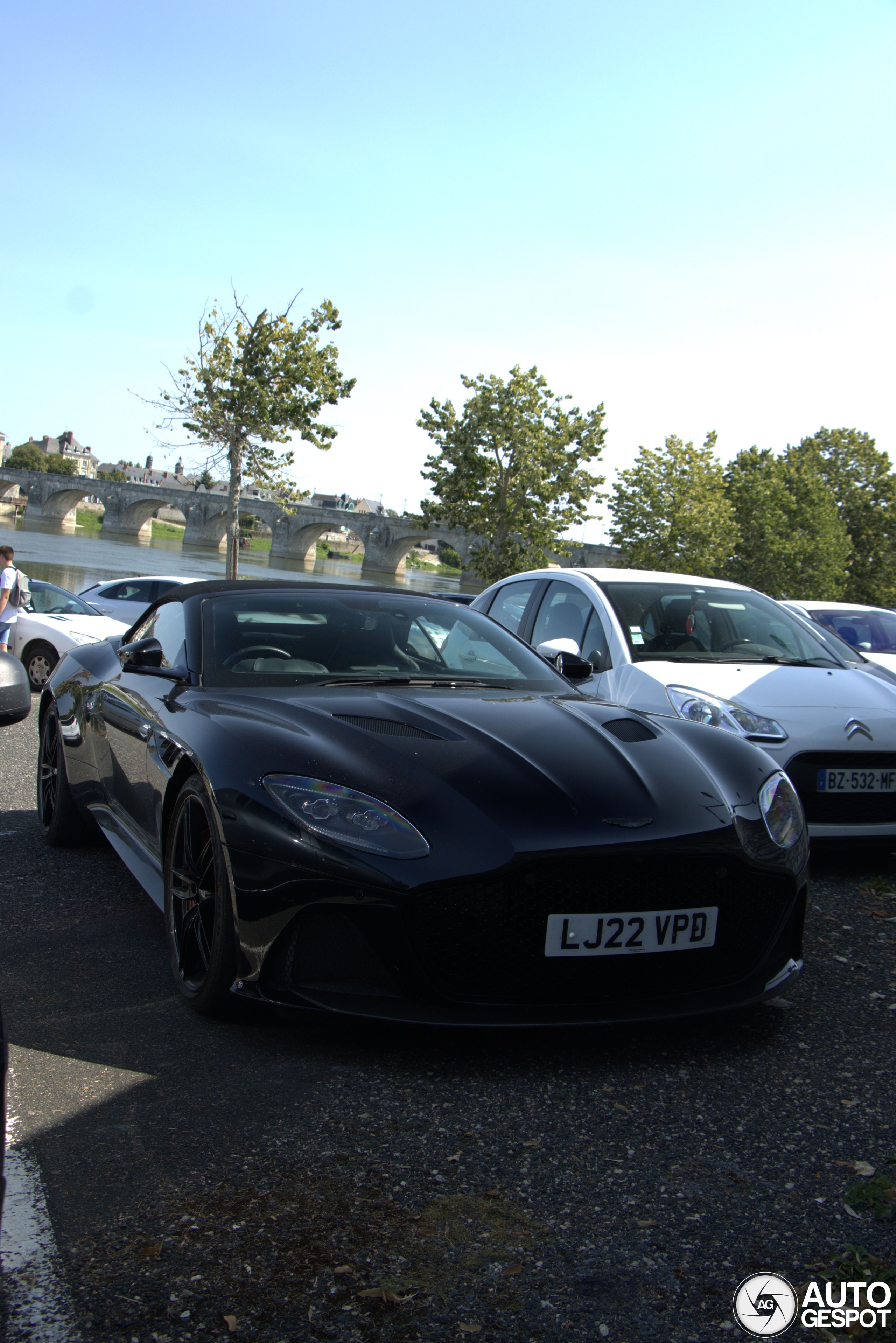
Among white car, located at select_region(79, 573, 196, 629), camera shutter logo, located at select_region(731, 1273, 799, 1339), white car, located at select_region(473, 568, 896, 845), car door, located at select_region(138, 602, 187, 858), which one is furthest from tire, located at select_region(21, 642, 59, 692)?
camera shutter logo, located at select_region(731, 1273, 799, 1339)

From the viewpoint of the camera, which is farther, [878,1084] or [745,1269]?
[878,1084]

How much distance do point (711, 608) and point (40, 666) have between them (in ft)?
27.3

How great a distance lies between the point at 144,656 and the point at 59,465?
552ft

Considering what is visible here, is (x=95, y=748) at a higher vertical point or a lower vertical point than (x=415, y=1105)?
higher

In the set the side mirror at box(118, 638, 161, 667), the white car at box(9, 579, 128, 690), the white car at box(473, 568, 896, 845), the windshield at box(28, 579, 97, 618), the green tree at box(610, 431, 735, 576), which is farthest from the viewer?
the green tree at box(610, 431, 735, 576)

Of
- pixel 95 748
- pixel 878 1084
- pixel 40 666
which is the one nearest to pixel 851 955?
pixel 878 1084

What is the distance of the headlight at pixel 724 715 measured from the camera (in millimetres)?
4945

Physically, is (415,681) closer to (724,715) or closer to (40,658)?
(724,715)

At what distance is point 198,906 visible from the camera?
3066 millimetres

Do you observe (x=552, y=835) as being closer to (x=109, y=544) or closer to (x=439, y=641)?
(x=439, y=641)

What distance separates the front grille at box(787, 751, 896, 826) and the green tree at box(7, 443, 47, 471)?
16091cm

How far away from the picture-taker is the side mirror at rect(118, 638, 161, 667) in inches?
151

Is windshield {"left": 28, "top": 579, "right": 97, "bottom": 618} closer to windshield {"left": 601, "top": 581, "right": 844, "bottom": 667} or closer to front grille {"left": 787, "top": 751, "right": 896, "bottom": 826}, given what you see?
windshield {"left": 601, "top": 581, "right": 844, "bottom": 667}

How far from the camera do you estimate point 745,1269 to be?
1.89 m
